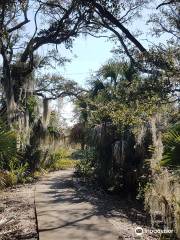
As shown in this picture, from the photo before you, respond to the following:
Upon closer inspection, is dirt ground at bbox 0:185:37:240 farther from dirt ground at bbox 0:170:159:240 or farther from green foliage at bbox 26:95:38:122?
green foliage at bbox 26:95:38:122

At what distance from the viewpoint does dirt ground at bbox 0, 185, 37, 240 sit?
736cm

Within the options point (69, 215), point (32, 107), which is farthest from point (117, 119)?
point (32, 107)

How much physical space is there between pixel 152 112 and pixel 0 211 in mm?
5177

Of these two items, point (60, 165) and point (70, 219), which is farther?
point (60, 165)

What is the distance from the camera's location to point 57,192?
12.6 metres

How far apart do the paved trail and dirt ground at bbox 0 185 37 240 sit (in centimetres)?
19

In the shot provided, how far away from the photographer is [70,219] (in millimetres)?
8422

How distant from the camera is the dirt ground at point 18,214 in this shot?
7.36 m

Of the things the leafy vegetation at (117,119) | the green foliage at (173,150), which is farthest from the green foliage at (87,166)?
the green foliage at (173,150)

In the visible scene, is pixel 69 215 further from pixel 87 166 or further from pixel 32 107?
pixel 32 107

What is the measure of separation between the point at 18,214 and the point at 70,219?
55.1 inches

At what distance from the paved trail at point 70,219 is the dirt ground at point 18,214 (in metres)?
0.19

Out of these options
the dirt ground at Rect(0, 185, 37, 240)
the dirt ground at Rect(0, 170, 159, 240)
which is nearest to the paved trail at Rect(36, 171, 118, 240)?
the dirt ground at Rect(0, 170, 159, 240)

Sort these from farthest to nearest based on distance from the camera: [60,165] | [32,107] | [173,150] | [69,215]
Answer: [60,165], [32,107], [69,215], [173,150]
